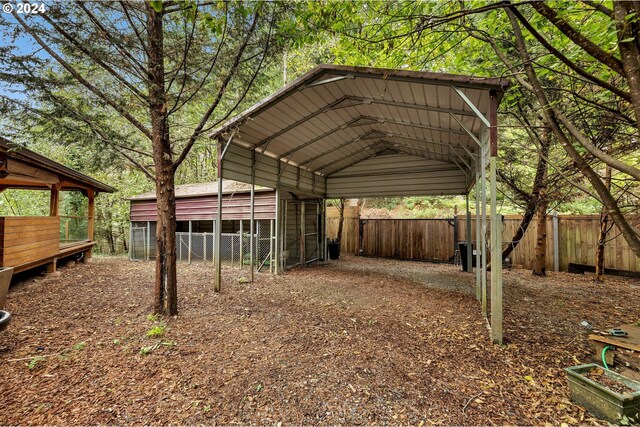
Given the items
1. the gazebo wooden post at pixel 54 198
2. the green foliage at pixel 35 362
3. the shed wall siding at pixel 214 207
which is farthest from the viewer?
the shed wall siding at pixel 214 207

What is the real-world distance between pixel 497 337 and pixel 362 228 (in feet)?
30.2

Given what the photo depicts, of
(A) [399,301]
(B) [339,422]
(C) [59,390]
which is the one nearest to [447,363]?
(B) [339,422]

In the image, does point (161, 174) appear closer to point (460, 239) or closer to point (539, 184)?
point (539, 184)

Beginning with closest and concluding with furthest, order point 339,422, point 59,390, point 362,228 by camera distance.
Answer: point 339,422 < point 59,390 < point 362,228

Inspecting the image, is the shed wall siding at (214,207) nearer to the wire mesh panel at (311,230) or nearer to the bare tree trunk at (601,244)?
the wire mesh panel at (311,230)

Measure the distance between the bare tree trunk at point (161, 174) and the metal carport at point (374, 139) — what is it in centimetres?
152

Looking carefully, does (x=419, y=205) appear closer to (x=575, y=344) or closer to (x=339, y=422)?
(x=575, y=344)

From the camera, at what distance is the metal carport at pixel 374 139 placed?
3840 mm

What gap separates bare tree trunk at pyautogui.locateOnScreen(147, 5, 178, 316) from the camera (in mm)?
3818

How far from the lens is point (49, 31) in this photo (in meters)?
3.52

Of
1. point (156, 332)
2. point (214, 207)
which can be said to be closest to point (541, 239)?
point (156, 332)

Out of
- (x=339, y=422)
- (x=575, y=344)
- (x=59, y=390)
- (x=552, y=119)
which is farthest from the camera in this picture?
(x=575, y=344)

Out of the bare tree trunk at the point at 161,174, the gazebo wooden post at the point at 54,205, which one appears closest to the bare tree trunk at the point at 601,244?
the bare tree trunk at the point at 161,174

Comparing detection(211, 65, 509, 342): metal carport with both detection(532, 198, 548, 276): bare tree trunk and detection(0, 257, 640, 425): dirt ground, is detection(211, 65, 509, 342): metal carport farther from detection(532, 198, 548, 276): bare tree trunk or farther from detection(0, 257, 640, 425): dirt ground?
detection(532, 198, 548, 276): bare tree trunk
